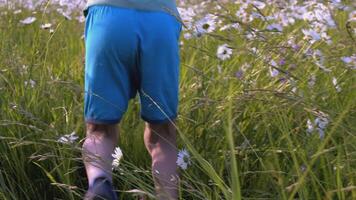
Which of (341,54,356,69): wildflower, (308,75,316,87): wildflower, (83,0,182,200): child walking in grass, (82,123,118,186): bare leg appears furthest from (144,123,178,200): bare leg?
(341,54,356,69): wildflower

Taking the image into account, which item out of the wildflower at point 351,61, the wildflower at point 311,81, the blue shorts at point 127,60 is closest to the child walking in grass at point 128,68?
the blue shorts at point 127,60

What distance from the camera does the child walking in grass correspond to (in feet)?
7.16

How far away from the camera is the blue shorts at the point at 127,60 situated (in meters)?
2.18

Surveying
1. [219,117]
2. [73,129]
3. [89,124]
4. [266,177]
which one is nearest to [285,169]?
[266,177]

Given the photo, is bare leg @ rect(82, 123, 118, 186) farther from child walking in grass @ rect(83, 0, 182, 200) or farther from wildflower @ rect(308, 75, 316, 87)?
wildflower @ rect(308, 75, 316, 87)

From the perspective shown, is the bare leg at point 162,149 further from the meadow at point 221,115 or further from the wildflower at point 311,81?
the wildflower at point 311,81

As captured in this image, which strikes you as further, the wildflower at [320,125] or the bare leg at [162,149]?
the bare leg at [162,149]

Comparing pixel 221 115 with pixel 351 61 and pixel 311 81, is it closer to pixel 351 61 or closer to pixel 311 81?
pixel 311 81

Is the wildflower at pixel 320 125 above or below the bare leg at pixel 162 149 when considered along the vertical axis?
above

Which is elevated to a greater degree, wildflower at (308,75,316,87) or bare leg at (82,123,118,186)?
wildflower at (308,75,316,87)

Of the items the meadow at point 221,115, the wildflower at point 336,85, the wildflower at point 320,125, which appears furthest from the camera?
the wildflower at point 336,85

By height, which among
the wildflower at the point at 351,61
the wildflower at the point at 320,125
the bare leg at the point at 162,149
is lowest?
the bare leg at the point at 162,149

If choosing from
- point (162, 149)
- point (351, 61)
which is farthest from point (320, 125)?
point (162, 149)

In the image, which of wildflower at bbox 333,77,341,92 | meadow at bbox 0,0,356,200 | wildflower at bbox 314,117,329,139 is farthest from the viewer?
wildflower at bbox 333,77,341,92
